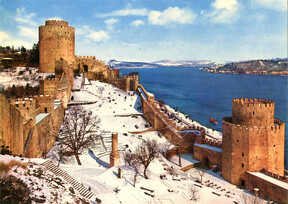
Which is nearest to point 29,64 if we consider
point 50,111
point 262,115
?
point 50,111

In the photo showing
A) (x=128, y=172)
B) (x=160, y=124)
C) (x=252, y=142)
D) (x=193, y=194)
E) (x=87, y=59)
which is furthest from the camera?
(x=87, y=59)

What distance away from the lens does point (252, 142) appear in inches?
932

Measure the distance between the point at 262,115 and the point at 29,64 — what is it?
35.1 m

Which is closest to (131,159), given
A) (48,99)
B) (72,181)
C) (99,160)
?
(99,160)

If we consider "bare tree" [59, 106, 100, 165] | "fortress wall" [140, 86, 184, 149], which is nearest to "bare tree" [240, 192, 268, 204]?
"fortress wall" [140, 86, 184, 149]

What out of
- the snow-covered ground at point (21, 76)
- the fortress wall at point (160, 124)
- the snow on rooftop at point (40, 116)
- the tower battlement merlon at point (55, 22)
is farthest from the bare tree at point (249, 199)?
the tower battlement merlon at point (55, 22)

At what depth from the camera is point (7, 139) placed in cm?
1377

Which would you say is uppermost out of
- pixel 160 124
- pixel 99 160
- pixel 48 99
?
pixel 48 99

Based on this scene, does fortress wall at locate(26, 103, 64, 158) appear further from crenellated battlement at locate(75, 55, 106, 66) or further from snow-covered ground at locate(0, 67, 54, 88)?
crenellated battlement at locate(75, 55, 106, 66)

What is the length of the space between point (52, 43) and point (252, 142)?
3035 centimetres

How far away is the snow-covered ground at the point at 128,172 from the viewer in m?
17.2

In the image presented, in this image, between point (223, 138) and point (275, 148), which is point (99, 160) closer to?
point (223, 138)

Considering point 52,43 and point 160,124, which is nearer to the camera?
point 160,124

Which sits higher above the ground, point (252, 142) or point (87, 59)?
point (87, 59)
